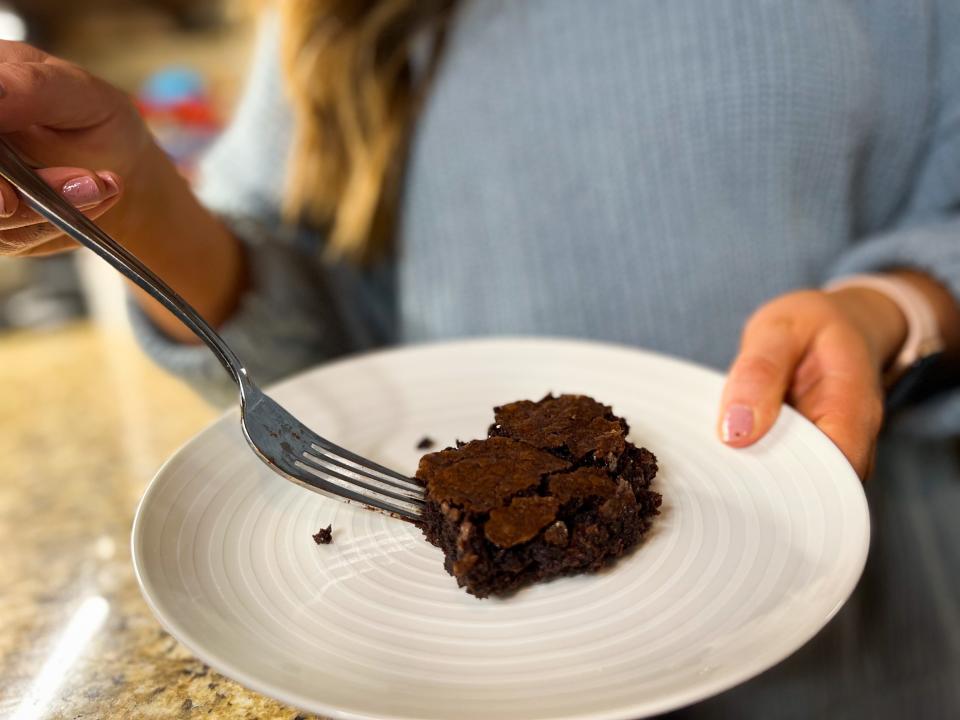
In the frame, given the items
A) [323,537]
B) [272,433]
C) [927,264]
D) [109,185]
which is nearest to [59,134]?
[109,185]

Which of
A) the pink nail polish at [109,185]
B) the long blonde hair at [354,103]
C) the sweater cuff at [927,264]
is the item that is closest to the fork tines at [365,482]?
the pink nail polish at [109,185]

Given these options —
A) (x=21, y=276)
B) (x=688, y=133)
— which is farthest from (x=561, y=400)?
(x=21, y=276)

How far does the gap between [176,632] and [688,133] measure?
1023mm

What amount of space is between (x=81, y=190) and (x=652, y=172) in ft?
2.82

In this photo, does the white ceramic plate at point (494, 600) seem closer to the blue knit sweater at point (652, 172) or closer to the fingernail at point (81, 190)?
the fingernail at point (81, 190)

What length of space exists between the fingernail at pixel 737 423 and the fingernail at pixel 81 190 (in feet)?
2.10

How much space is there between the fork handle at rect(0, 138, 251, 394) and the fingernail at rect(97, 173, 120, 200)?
0.03m

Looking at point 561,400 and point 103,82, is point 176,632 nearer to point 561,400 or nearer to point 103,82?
point 561,400

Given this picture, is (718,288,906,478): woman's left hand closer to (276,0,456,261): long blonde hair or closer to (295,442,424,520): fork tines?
(295,442,424,520): fork tines

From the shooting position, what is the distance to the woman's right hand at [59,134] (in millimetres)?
649

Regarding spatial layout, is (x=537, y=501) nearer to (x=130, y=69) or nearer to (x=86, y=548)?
(x=86, y=548)

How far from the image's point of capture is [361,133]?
1328mm

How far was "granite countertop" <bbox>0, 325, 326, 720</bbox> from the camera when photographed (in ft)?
2.03

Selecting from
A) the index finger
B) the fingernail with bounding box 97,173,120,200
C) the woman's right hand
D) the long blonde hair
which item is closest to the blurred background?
the long blonde hair
